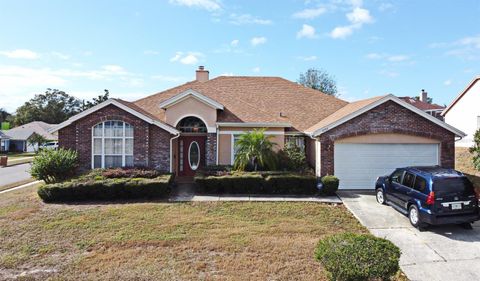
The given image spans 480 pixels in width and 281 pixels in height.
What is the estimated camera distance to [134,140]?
15.2 m

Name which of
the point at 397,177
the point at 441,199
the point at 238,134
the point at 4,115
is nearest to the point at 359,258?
the point at 441,199

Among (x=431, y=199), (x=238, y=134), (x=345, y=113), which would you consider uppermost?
(x=345, y=113)

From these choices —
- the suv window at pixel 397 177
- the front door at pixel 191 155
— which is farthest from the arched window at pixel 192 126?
the suv window at pixel 397 177

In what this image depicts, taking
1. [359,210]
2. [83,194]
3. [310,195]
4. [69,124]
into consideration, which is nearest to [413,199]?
[359,210]

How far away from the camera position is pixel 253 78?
2341 centimetres

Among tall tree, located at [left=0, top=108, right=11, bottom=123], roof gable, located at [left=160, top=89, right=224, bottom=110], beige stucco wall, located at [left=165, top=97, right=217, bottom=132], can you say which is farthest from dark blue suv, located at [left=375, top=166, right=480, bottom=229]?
tall tree, located at [left=0, top=108, right=11, bottom=123]

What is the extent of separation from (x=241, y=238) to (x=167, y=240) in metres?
2.00

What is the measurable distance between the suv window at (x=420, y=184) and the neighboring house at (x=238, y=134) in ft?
15.9

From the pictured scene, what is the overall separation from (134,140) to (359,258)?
40.8ft

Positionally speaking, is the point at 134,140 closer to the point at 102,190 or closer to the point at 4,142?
the point at 102,190

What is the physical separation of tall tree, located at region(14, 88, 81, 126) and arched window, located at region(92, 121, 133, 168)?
6943 cm

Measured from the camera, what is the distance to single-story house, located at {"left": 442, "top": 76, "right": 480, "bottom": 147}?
2574 centimetres

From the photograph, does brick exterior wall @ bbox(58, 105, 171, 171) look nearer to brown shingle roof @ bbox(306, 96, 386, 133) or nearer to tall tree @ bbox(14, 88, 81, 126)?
brown shingle roof @ bbox(306, 96, 386, 133)

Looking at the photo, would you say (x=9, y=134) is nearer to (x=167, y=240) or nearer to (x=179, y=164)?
(x=179, y=164)
